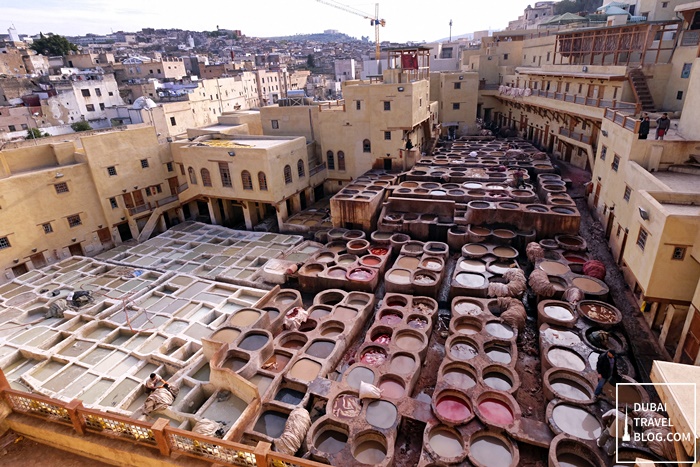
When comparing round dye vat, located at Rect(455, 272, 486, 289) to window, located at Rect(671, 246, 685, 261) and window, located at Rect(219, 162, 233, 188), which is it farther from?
window, located at Rect(219, 162, 233, 188)

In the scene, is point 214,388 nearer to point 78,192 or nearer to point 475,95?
point 78,192

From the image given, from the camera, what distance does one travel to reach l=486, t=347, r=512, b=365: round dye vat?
46.6 ft

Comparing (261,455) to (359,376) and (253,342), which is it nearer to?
(359,376)

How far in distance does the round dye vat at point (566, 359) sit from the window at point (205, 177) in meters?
22.7

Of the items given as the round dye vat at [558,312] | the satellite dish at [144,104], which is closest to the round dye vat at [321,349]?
the round dye vat at [558,312]

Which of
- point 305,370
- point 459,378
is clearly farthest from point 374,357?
point 459,378

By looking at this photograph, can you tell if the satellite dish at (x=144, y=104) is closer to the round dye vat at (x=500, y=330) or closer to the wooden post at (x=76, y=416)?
the wooden post at (x=76, y=416)

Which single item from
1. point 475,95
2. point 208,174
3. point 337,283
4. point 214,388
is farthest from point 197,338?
point 475,95

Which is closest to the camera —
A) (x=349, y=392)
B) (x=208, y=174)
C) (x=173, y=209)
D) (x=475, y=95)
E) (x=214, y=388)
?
(x=349, y=392)

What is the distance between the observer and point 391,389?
43.7 ft

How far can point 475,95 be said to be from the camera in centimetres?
3919

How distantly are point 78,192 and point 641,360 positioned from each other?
1170 inches

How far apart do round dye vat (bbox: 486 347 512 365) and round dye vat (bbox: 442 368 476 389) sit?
4.04 ft

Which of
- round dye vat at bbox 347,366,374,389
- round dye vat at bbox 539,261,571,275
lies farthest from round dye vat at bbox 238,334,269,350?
round dye vat at bbox 539,261,571,275
